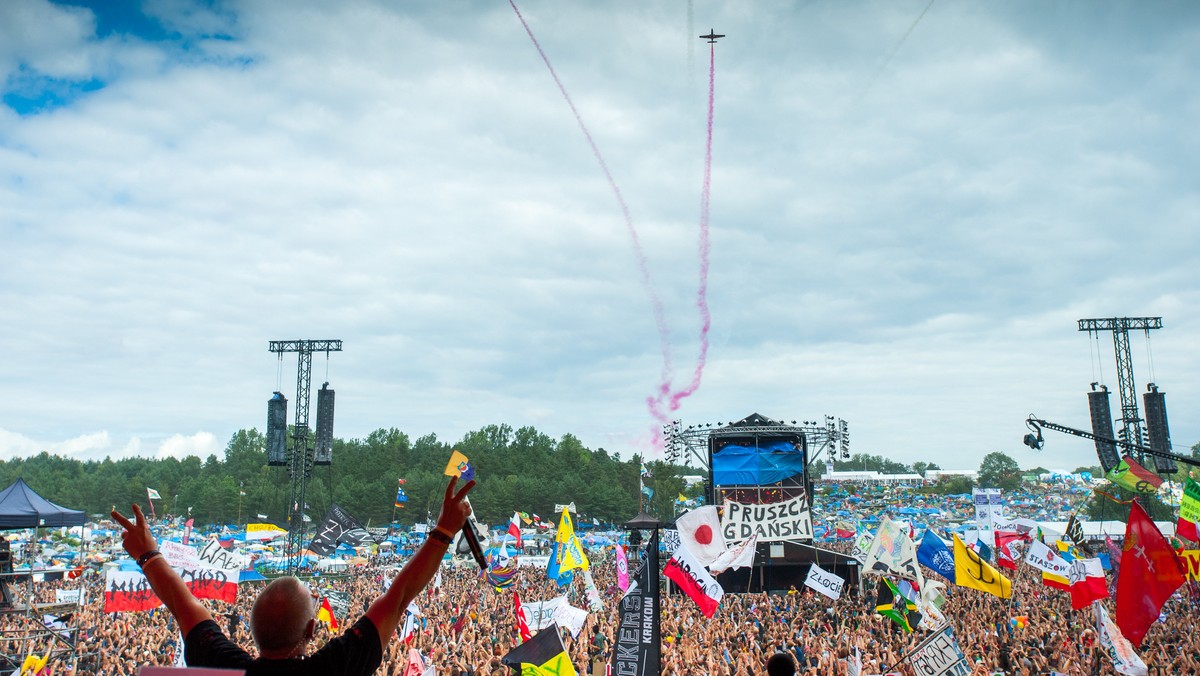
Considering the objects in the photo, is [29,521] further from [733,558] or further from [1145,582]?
[1145,582]

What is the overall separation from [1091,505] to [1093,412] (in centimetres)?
4300

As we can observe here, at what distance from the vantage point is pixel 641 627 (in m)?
10.7

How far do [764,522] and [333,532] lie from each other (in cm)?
1446

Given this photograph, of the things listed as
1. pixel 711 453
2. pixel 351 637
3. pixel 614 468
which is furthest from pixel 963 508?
pixel 351 637

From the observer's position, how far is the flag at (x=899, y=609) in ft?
59.5

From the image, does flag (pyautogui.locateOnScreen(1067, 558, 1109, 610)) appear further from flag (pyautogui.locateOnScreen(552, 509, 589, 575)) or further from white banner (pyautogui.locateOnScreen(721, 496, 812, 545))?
flag (pyautogui.locateOnScreen(552, 509, 589, 575))

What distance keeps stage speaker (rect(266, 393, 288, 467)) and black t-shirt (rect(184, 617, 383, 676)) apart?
38754 millimetres

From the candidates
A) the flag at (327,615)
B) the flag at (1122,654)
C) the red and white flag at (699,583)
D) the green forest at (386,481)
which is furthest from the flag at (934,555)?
the green forest at (386,481)

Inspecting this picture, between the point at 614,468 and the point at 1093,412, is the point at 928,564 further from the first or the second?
the point at 614,468

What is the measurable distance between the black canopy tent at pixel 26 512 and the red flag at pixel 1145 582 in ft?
54.1

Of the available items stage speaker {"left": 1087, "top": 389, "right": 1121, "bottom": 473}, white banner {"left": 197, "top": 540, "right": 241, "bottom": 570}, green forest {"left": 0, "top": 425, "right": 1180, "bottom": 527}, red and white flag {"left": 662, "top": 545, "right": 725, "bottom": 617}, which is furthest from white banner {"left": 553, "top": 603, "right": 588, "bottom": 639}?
green forest {"left": 0, "top": 425, "right": 1180, "bottom": 527}

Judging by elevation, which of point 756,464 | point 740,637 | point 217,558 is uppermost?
point 756,464

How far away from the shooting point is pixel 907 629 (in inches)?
709

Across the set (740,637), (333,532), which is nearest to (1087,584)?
(740,637)
